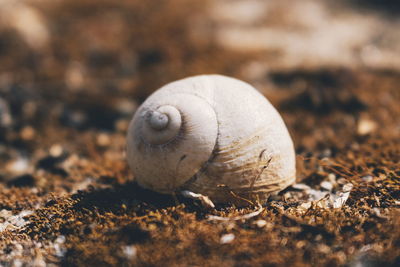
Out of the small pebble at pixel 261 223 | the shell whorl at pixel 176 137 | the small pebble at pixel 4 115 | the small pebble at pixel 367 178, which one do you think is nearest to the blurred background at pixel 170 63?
the small pebble at pixel 4 115

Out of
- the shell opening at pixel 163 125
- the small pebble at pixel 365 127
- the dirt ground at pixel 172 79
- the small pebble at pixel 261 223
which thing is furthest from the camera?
the small pebble at pixel 365 127

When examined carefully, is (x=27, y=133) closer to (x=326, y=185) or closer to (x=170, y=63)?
(x=170, y=63)

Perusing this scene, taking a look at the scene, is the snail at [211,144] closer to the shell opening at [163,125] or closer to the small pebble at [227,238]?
the shell opening at [163,125]

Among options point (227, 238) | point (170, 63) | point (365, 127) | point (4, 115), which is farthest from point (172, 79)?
point (227, 238)

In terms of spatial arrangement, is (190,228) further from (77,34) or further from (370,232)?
(77,34)

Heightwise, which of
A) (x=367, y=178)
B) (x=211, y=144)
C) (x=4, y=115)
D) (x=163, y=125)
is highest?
(x=163, y=125)

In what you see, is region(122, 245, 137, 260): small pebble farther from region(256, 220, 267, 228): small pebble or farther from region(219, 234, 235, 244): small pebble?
region(256, 220, 267, 228): small pebble

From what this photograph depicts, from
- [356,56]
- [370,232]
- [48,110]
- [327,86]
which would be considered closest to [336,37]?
[356,56]
